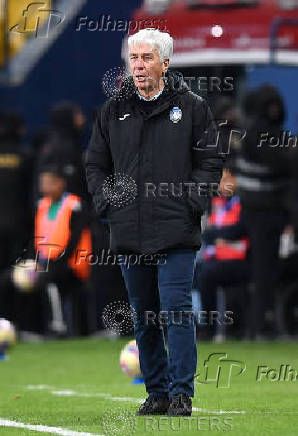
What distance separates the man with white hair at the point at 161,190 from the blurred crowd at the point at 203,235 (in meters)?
5.89

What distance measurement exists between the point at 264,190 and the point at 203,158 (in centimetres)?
661

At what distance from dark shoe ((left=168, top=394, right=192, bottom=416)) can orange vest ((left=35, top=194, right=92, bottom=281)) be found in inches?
295

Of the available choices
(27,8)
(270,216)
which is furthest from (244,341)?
(27,8)

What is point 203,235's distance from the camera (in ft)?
52.3

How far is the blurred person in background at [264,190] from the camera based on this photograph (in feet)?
49.9

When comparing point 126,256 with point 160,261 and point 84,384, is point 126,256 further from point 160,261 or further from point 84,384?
point 84,384
